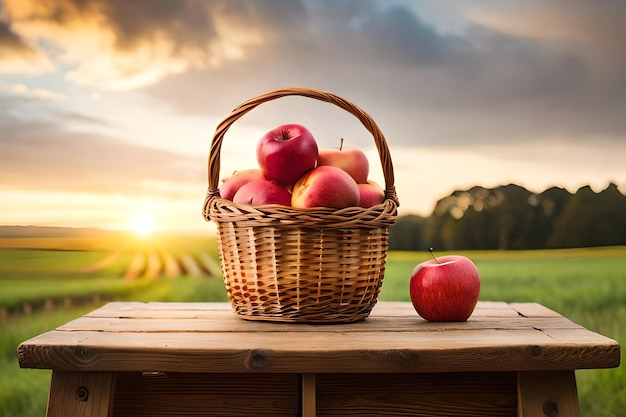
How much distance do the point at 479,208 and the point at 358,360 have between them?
9.16 ft

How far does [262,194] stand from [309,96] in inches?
11.5

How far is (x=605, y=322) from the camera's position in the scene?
11.2ft

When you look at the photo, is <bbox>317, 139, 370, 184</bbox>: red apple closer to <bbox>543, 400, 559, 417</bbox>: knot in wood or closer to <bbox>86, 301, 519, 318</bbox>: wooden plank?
<bbox>86, 301, 519, 318</bbox>: wooden plank

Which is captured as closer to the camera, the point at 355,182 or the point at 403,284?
the point at 355,182

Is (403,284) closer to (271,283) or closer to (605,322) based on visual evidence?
(605,322)

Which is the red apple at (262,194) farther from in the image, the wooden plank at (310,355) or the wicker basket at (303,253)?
the wooden plank at (310,355)

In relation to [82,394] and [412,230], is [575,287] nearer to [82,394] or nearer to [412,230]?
[412,230]

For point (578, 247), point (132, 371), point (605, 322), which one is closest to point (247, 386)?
point (132, 371)

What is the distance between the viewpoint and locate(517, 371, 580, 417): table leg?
1.46m

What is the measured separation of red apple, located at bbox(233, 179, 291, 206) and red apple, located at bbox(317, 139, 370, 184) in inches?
6.4

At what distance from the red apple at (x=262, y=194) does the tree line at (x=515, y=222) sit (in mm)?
2193

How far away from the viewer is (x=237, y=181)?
5.94ft

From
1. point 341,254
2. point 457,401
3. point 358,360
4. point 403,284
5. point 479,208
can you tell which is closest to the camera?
point 358,360

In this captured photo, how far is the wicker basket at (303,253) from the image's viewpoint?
1.62m
